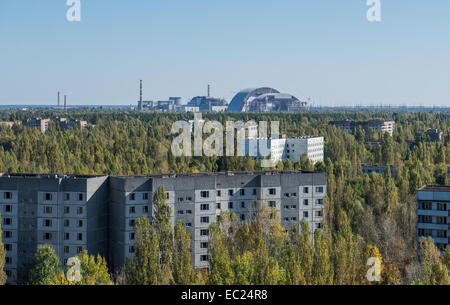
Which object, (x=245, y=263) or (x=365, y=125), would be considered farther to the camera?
(x=365, y=125)

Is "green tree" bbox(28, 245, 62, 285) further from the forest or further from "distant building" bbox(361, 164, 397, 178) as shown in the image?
"distant building" bbox(361, 164, 397, 178)

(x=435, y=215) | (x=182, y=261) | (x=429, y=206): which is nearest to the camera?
(x=182, y=261)

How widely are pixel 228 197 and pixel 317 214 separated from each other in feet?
11.7

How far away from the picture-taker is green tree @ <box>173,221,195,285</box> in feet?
54.6

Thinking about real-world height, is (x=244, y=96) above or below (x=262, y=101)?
above

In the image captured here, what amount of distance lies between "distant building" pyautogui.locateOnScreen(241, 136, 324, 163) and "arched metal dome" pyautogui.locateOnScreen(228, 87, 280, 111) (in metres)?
77.1

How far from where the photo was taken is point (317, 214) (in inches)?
989

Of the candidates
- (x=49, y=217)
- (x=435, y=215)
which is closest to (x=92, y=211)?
(x=49, y=217)

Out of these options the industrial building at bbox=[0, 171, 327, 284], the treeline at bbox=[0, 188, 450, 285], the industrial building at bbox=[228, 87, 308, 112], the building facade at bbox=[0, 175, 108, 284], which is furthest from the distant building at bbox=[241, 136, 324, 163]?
the industrial building at bbox=[228, 87, 308, 112]

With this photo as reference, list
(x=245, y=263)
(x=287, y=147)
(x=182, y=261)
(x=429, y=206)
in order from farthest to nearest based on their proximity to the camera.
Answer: (x=287, y=147) → (x=429, y=206) → (x=182, y=261) → (x=245, y=263)

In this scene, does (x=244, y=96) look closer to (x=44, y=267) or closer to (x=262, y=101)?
(x=262, y=101)

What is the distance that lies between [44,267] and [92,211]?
10.4 feet

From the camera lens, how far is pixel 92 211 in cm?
2211
